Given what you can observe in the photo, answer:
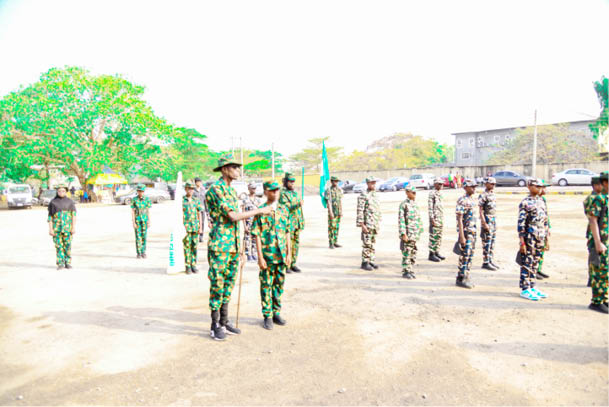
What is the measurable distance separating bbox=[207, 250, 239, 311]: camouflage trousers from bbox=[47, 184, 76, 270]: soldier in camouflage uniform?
17.6 ft

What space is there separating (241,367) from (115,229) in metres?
13.4

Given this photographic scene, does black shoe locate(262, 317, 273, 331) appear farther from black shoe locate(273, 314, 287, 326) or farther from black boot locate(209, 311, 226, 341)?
black boot locate(209, 311, 226, 341)

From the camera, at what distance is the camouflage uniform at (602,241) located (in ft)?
16.1

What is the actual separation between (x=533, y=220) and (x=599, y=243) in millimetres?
926

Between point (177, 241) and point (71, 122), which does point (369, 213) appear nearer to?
point (177, 241)

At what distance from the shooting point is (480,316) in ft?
16.9

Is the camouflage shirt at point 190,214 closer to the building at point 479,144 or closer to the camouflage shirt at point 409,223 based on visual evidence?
the camouflage shirt at point 409,223

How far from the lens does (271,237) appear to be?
4.75m

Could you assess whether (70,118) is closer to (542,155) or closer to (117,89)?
(117,89)

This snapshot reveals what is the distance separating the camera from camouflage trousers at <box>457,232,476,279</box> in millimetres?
6273

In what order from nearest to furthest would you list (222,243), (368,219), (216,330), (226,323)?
(222,243) → (216,330) → (226,323) → (368,219)

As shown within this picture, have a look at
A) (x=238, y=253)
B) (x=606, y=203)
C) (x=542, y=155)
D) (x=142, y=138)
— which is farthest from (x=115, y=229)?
(x=542, y=155)

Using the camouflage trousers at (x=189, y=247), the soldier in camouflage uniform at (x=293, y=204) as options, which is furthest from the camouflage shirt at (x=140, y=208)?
the soldier in camouflage uniform at (x=293, y=204)

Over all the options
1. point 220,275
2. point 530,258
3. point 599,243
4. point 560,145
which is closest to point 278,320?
point 220,275
